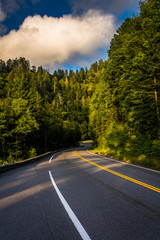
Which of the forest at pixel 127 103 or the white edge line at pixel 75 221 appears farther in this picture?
the forest at pixel 127 103

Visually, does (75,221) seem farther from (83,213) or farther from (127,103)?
(127,103)

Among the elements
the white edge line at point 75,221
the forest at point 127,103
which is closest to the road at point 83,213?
the white edge line at point 75,221

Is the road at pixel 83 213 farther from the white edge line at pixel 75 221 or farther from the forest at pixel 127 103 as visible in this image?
the forest at pixel 127 103

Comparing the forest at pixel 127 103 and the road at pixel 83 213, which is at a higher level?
the forest at pixel 127 103

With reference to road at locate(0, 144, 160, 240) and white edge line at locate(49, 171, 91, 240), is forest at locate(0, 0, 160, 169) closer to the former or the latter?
road at locate(0, 144, 160, 240)

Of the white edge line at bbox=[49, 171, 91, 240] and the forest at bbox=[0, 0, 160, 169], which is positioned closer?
the white edge line at bbox=[49, 171, 91, 240]

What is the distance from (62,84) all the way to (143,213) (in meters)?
143

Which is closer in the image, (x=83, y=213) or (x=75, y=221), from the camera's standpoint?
(x=75, y=221)

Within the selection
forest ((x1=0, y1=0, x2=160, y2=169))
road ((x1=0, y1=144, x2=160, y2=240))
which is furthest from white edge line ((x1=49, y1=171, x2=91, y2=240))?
forest ((x1=0, y1=0, x2=160, y2=169))

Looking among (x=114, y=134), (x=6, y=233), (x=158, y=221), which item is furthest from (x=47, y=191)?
(x=114, y=134)

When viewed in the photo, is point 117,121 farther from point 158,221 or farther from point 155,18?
point 158,221

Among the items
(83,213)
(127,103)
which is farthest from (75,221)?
(127,103)

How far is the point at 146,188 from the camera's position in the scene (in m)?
4.92

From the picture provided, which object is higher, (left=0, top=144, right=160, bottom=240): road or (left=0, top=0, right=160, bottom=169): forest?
(left=0, top=0, right=160, bottom=169): forest
